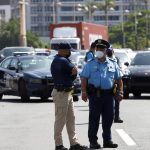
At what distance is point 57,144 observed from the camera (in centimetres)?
1252

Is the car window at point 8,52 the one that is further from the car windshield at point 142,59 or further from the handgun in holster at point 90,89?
the handgun in holster at point 90,89

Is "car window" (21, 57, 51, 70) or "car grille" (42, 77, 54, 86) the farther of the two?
"car window" (21, 57, 51, 70)

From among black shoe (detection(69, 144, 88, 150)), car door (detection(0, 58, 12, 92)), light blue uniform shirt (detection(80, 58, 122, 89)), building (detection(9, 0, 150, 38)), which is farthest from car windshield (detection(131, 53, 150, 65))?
building (detection(9, 0, 150, 38))

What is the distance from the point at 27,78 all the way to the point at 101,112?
1219cm

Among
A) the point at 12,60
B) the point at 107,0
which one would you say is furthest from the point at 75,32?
the point at 107,0

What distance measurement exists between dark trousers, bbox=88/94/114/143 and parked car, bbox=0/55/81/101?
1090 centimetres

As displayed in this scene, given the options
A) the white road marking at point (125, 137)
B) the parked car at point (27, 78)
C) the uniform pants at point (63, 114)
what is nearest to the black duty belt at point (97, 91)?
the uniform pants at point (63, 114)

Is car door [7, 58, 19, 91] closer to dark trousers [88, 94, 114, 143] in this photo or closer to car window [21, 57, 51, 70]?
car window [21, 57, 51, 70]

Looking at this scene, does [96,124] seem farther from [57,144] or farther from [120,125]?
[120,125]

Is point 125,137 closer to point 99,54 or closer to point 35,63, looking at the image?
point 99,54

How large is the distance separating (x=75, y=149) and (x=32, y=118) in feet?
21.5

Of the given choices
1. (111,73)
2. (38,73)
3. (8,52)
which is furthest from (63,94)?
(8,52)

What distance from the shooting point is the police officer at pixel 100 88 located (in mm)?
12492

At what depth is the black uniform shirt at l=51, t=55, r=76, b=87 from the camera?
493 inches
